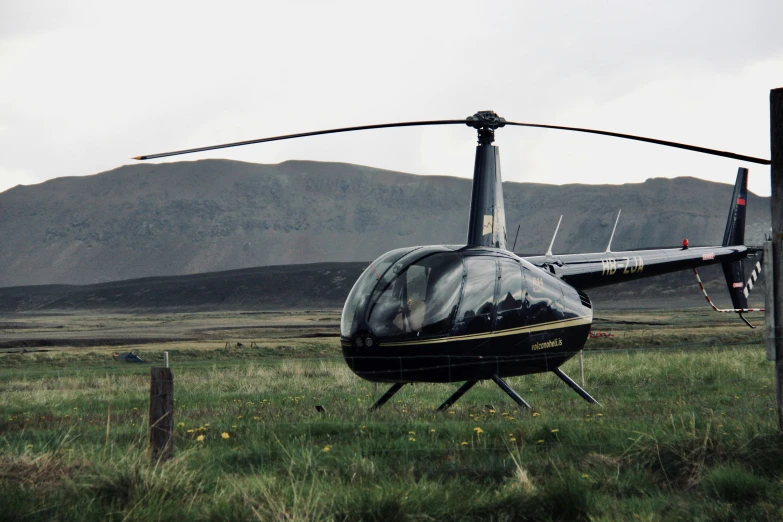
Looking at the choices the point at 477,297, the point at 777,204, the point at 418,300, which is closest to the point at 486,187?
the point at 477,297

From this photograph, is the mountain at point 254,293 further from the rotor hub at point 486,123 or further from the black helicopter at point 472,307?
the rotor hub at point 486,123

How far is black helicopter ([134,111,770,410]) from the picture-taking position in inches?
404

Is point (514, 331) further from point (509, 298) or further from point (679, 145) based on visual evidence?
point (679, 145)

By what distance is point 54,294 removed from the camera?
144500mm

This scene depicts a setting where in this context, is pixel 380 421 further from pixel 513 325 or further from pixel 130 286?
pixel 130 286

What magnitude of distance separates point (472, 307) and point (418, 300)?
75cm

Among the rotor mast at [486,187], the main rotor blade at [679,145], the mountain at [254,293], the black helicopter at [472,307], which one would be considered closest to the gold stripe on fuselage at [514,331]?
the black helicopter at [472,307]

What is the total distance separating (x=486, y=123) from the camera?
11805 millimetres

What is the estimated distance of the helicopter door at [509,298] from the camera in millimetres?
11094

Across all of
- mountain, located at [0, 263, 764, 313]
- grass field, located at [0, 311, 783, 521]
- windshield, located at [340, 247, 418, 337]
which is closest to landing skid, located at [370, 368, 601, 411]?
grass field, located at [0, 311, 783, 521]

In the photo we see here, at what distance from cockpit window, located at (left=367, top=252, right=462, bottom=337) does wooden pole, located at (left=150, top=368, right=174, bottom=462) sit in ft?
11.3

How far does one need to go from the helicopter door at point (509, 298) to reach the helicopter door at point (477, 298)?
14 centimetres

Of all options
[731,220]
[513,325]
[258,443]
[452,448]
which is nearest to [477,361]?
[513,325]

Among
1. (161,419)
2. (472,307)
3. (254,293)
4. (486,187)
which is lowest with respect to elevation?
(254,293)
